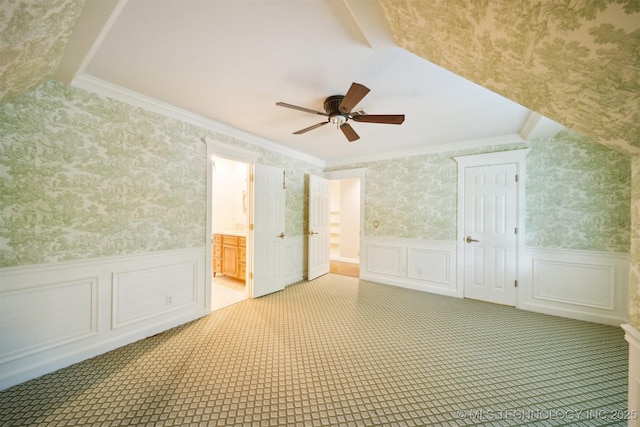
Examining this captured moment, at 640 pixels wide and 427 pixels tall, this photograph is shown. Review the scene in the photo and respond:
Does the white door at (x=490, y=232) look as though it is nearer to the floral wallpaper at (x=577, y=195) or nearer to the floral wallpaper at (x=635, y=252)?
the floral wallpaper at (x=577, y=195)

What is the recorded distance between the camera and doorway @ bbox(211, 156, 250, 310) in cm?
396

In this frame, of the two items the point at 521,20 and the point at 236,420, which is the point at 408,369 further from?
the point at 521,20

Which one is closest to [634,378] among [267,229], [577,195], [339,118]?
[339,118]

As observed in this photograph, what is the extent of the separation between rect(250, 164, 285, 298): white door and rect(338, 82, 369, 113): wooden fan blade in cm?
206

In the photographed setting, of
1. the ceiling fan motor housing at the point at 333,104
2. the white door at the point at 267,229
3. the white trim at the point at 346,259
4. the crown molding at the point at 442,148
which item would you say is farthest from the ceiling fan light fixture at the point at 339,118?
the white trim at the point at 346,259

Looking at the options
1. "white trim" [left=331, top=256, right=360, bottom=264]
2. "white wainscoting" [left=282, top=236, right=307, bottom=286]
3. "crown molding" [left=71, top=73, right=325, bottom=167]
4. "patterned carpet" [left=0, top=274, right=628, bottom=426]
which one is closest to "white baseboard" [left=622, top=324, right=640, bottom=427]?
"patterned carpet" [left=0, top=274, right=628, bottom=426]

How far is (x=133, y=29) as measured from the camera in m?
1.55

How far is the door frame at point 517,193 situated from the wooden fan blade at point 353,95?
2.68 m

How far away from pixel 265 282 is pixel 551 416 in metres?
3.34

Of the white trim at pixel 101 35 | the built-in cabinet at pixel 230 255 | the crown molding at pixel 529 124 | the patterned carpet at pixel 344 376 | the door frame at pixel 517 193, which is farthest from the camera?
the built-in cabinet at pixel 230 255

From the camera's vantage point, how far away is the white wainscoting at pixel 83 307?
6.04 ft

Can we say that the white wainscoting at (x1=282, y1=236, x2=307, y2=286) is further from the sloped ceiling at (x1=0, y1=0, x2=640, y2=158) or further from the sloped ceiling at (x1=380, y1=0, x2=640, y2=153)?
the sloped ceiling at (x1=380, y1=0, x2=640, y2=153)

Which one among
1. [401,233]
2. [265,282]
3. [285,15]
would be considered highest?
[285,15]

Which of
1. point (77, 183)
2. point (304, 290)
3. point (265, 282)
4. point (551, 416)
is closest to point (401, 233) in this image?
point (304, 290)
